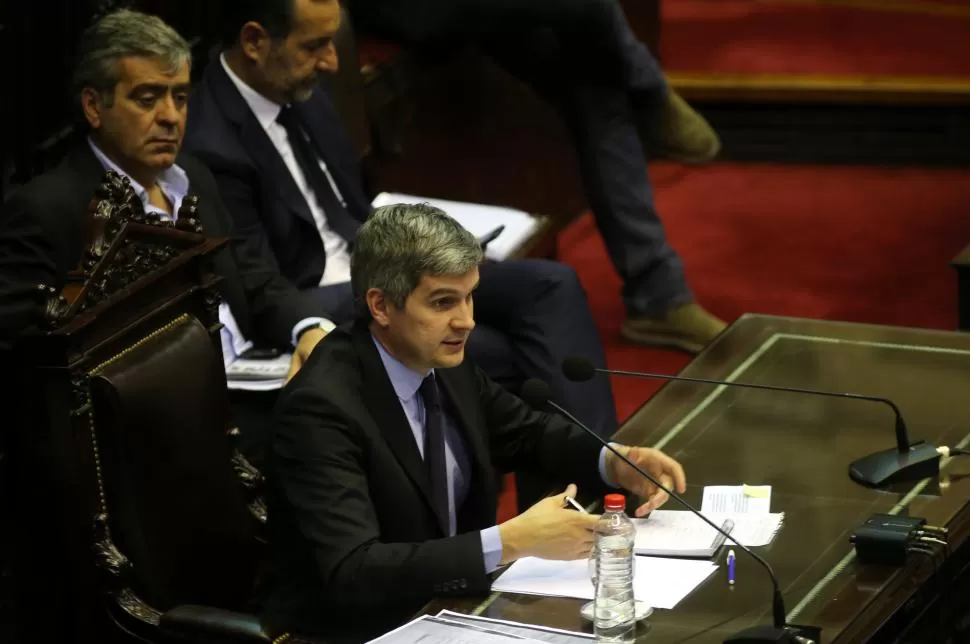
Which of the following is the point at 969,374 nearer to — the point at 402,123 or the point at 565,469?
the point at 565,469

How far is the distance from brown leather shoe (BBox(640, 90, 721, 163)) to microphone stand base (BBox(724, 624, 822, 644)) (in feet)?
10.2

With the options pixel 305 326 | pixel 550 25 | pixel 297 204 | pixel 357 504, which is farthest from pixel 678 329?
pixel 357 504

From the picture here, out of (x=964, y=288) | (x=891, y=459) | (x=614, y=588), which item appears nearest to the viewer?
(x=614, y=588)

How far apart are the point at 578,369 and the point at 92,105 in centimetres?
123

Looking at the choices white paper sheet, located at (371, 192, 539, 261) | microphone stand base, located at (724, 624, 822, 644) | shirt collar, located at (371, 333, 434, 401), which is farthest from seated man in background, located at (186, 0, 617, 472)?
microphone stand base, located at (724, 624, 822, 644)

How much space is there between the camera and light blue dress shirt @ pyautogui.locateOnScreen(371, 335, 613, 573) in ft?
8.49

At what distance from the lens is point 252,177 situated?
12.5 feet

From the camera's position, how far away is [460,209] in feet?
13.9

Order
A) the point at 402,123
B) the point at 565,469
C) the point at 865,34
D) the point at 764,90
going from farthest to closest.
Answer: the point at 865,34 → the point at 764,90 → the point at 402,123 → the point at 565,469

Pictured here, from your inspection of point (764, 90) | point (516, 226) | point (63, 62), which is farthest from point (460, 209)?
point (764, 90)

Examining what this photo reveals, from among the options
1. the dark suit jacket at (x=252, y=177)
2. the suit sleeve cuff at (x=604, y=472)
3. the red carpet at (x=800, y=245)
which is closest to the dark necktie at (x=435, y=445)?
the suit sleeve cuff at (x=604, y=472)

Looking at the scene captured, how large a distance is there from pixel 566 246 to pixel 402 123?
918 millimetres

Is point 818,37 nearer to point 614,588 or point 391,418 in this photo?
point 391,418

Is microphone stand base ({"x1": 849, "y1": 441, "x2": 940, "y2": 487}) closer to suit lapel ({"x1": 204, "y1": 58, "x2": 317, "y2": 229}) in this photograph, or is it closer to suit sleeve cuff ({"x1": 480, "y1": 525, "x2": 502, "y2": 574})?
suit sleeve cuff ({"x1": 480, "y1": 525, "x2": 502, "y2": 574})
